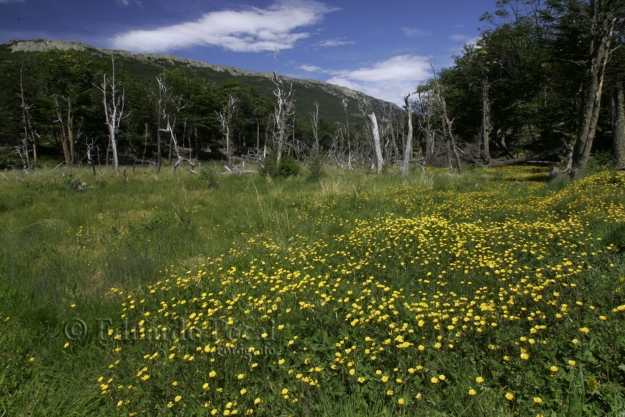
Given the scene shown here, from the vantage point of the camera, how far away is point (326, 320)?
3.07m

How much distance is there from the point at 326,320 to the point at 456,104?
36835 millimetres

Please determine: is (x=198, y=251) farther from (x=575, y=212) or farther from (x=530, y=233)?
(x=575, y=212)

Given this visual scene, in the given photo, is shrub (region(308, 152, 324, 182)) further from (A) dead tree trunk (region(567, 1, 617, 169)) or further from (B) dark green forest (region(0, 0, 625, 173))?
(A) dead tree trunk (region(567, 1, 617, 169))

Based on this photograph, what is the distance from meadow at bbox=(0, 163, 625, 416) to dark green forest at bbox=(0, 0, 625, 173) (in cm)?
963

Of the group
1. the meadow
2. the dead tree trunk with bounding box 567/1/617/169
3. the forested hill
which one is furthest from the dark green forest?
the forested hill

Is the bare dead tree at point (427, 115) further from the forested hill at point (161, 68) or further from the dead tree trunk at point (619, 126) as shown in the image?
the forested hill at point (161, 68)

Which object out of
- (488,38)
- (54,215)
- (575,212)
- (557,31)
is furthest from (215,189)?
(488,38)

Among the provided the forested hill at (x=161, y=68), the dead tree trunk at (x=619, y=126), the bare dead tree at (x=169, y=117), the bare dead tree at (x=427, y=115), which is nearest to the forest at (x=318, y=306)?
the dead tree trunk at (x=619, y=126)

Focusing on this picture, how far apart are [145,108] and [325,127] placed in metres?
39.8

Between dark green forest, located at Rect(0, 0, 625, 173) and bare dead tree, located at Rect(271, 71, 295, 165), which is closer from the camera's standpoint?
dark green forest, located at Rect(0, 0, 625, 173)

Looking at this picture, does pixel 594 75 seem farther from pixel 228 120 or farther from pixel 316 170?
pixel 228 120

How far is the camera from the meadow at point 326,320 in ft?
7.23

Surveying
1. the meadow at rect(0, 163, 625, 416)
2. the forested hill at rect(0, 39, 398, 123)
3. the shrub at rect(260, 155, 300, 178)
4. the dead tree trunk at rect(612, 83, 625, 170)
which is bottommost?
the meadow at rect(0, 163, 625, 416)

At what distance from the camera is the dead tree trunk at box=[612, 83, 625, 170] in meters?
13.4
